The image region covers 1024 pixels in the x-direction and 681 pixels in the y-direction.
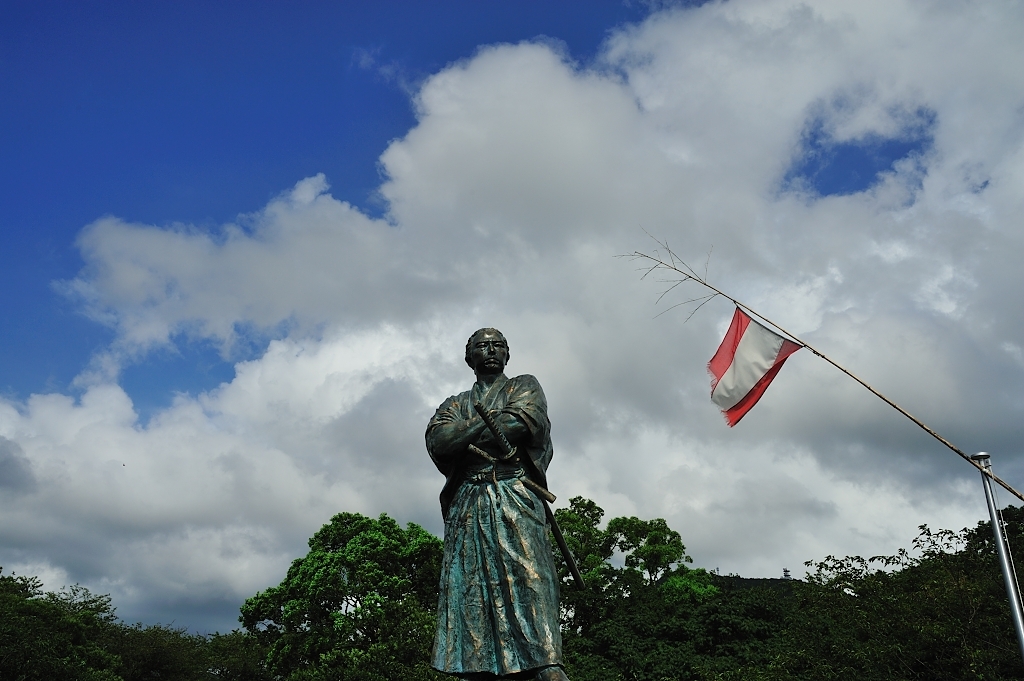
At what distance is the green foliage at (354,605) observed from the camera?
26688mm

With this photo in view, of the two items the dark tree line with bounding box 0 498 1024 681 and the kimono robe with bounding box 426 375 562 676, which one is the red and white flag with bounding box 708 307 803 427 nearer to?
the kimono robe with bounding box 426 375 562 676

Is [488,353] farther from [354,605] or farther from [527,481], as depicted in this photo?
[354,605]

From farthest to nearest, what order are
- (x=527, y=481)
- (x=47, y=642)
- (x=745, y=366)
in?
(x=47, y=642), (x=745, y=366), (x=527, y=481)

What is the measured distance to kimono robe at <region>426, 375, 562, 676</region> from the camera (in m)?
5.75

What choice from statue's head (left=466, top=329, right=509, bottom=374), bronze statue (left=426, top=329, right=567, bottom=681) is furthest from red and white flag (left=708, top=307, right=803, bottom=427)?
Answer: bronze statue (left=426, top=329, right=567, bottom=681)

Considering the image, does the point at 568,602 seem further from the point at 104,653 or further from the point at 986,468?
the point at 986,468

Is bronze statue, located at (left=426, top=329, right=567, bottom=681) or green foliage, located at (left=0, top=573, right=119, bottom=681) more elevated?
green foliage, located at (left=0, top=573, right=119, bottom=681)

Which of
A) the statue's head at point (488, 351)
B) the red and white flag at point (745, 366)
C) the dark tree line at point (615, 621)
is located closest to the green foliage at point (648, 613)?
the dark tree line at point (615, 621)

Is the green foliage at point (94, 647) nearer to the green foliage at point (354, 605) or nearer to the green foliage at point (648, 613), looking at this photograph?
the green foliage at point (354, 605)

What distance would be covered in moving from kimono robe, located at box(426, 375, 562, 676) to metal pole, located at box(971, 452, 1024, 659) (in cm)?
595

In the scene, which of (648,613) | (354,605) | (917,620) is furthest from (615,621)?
(917,620)

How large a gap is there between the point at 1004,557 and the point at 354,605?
23.9m

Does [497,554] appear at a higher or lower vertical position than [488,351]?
lower

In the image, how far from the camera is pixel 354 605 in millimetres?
30188
